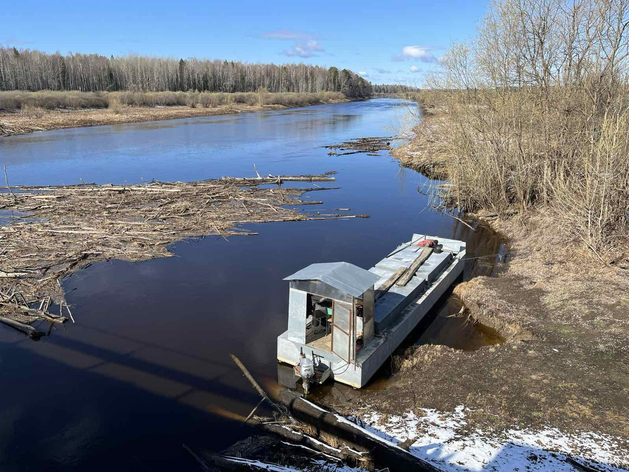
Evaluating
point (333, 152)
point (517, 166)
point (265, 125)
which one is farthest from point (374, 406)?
point (265, 125)

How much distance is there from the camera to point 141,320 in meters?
14.0

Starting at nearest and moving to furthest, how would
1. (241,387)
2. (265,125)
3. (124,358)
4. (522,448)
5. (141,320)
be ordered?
(522,448) → (241,387) → (124,358) → (141,320) → (265,125)

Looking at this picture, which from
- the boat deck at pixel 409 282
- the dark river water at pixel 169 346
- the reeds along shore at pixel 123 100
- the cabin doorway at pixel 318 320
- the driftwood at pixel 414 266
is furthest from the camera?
the reeds along shore at pixel 123 100

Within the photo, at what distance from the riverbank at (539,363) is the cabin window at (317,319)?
2.02 metres

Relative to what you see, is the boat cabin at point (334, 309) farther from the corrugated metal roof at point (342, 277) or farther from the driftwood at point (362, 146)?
the driftwood at point (362, 146)

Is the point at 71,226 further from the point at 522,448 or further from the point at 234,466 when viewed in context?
the point at 522,448

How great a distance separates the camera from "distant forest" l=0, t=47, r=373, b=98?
9706cm

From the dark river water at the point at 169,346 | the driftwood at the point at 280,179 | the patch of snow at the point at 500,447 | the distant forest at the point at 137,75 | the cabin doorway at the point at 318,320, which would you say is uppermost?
the distant forest at the point at 137,75

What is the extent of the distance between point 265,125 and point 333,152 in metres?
27.4

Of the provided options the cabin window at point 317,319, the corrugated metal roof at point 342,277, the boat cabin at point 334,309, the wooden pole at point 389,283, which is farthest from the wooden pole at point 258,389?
the wooden pole at point 389,283

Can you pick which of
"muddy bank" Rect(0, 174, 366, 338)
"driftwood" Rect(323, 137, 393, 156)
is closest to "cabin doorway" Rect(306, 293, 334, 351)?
"muddy bank" Rect(0, 174, 366, 338)

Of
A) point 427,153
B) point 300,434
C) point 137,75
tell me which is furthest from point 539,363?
point 137,75

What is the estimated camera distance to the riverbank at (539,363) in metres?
8.52

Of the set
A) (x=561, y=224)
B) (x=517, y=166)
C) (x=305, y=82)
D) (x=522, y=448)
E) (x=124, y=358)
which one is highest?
(x=305, y=82)
